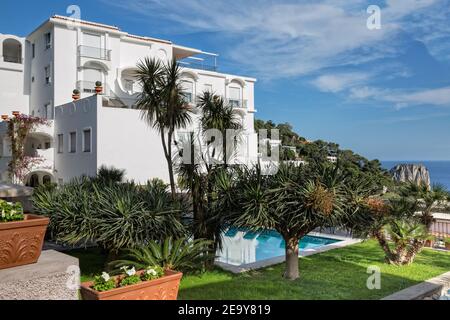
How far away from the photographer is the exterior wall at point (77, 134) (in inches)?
848

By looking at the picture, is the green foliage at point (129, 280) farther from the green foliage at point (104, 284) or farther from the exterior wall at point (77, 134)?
the exterior wall at point (77, 134)

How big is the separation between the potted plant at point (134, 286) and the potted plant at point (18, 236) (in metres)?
1.09

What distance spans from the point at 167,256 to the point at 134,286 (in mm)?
3325

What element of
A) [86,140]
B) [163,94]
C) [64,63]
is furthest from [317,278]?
[64,63]

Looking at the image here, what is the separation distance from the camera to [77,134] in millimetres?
23188

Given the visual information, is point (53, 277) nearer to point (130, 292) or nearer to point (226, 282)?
point (130, 292)

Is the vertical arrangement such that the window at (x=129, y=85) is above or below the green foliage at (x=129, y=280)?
above

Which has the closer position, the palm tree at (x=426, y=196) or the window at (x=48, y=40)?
the palm tree at (x=426, y=196)

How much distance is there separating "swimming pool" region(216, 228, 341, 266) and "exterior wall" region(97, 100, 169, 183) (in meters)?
7.28

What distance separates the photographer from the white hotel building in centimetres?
2205

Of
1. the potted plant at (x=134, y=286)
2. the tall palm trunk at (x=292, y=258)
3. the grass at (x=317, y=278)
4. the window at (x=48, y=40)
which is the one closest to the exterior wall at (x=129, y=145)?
the grass at (x=317, y=278)

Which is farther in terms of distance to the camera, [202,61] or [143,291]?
[202,61]

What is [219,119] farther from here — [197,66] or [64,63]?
[197,66]

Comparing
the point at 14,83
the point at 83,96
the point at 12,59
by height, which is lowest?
the point at 83,96
